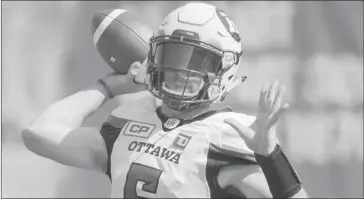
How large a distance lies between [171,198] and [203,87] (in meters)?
0.27

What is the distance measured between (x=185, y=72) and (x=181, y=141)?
165 millimetres

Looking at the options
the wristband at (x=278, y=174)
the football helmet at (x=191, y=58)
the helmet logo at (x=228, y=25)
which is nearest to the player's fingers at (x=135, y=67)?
the football helmet at (x=191, y=58)

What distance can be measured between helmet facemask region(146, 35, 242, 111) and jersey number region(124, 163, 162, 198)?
0.17 metres

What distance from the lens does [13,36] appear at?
119 inches

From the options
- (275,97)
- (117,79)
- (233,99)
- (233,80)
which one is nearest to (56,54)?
(233,99)

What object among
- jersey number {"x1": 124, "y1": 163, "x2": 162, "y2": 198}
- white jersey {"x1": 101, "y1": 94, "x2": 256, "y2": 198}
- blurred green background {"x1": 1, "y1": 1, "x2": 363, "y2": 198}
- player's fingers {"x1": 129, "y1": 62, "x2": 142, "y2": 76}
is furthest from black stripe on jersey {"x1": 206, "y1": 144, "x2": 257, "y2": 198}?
blurred green background {"x1": 1, "y1": 1, "x2": 363, "y2": 198}

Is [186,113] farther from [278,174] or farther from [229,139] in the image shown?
[278,174]

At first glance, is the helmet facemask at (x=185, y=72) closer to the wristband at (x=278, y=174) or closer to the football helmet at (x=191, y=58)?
the football helmet at (x=191, y=58)

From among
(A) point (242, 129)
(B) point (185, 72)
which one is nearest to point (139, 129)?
(B) point (185, 72)

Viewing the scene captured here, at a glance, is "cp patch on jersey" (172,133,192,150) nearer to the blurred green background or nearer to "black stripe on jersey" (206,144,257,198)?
"black stripe on jersey" (206,144,257,198)

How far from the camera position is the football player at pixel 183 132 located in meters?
1.32

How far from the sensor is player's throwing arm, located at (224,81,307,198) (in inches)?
51.0

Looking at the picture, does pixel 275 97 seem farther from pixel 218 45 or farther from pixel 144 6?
pixel 144 6

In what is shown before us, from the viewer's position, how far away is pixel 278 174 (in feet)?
4.27
